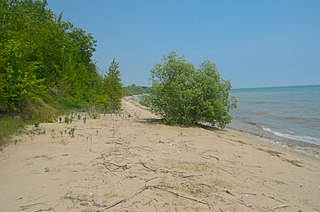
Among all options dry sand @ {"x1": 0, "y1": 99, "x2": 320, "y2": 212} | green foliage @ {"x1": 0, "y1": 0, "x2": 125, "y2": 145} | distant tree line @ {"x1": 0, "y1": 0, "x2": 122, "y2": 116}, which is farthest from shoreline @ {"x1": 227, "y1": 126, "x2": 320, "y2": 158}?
distant tree line @ {"x1": 0, "y1": 0, "x2": 122, "y2": 116}

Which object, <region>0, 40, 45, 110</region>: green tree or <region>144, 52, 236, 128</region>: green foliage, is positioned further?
<region>144, 52, 236, 128</region>: green foliage

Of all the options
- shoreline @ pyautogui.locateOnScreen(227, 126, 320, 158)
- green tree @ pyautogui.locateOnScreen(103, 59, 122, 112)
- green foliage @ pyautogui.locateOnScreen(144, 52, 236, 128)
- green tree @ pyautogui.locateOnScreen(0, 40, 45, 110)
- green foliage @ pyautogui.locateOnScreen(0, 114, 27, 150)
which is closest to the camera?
green foliage @ pyautogui.locateOnScreen(0, 114, 27, 150)

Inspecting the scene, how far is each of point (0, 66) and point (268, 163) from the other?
916 cm

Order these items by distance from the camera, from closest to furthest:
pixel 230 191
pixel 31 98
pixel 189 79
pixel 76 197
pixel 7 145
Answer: pixel 76 197 → pixel 230 191 → pixel 7 145 → pixel 31 98 → pixel 189 79

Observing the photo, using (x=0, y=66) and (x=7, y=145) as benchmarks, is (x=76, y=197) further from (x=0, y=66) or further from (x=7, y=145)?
(x=0, y=66)

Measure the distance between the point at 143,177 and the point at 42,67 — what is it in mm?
11846

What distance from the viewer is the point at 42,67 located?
14680 millimetres

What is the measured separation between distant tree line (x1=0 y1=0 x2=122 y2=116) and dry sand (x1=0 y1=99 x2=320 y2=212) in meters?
3.36

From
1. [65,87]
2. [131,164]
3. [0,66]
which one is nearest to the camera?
[131,164]

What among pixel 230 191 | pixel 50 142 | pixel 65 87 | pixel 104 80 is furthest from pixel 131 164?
pixel 104 80

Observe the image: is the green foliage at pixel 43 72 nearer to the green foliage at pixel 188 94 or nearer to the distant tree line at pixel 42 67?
the distant tree line at pixel 42 67

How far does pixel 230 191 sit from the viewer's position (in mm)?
4598

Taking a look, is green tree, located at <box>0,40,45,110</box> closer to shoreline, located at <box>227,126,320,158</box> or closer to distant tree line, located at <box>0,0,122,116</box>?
distant tree line, located at <box>0,0,122,116</box>

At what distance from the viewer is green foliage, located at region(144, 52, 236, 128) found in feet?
40.3
